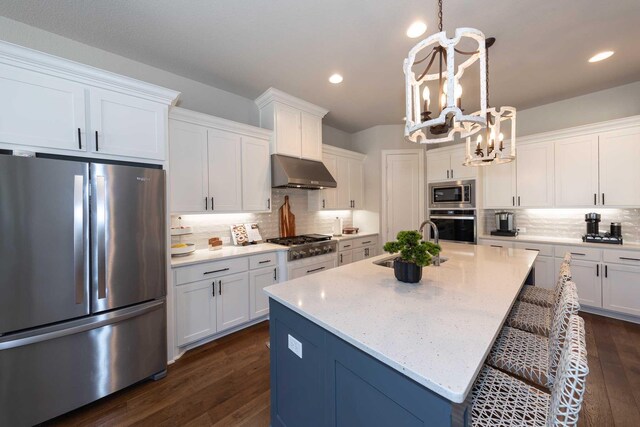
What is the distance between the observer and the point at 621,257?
284cm

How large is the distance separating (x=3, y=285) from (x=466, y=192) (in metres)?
4.93

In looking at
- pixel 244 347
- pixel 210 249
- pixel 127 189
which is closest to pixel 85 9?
pixel 127 189

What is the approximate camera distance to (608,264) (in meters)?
2.92

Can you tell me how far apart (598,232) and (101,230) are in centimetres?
542

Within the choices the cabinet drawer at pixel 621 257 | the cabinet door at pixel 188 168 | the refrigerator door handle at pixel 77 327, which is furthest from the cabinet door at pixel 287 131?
the cabinet drawer at pixel 621 257

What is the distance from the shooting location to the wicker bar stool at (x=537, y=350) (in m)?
1.11

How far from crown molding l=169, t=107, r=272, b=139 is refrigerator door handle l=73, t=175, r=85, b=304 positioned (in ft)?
3.71

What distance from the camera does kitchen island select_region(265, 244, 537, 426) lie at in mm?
791

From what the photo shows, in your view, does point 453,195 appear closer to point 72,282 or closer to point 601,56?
point 601,56

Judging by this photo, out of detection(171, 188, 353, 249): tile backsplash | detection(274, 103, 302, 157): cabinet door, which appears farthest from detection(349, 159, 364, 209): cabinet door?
detection(274, 103, 302, 157): cabinet door

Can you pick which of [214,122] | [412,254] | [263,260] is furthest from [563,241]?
[214,122]

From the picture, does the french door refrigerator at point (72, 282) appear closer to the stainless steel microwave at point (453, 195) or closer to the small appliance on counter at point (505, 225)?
the stainless steel microwave at point (453, 195)

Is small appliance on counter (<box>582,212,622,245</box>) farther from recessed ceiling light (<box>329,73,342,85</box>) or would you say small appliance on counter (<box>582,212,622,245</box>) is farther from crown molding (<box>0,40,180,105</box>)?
crown molding (<box>0,40,180,105</box>)

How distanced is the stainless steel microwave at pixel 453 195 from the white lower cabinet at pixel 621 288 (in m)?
1.63
